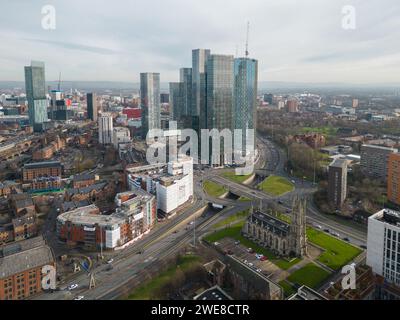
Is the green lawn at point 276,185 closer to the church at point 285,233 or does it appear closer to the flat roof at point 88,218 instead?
the church at point 285,233

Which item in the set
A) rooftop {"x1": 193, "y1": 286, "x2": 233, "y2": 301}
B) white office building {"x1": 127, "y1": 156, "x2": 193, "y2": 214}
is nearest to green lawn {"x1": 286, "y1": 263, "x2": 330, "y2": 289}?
rooftop {"x1": 193, "y1": 286, "x2": 233, "y2": 301}

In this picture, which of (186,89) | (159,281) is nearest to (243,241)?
(159,281)

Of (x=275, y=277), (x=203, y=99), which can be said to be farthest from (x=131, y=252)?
(x=203, y=99)

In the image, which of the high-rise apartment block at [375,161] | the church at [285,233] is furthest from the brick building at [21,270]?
the high-rise apartment block at [375,161]

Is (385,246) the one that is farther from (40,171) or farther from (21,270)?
(40,171)

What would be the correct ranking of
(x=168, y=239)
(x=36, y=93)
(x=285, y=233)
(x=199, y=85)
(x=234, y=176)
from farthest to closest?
(x=36, y=93), (x=199, y=85), (x=234, y=176), (x=168, y=239), (x=285, y=233)
